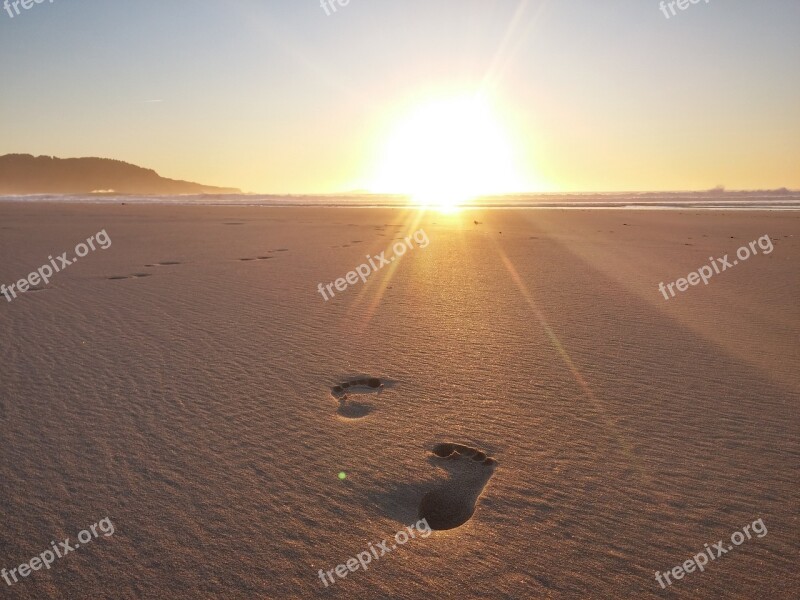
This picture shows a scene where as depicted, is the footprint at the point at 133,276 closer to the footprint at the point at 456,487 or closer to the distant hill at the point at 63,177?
the footprint at the point at 456,487

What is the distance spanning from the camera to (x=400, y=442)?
261cm

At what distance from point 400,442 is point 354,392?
0.76m

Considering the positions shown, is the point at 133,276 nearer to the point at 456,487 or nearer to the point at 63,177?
the point at 456,487

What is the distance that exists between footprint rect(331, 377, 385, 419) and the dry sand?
0.06 metres

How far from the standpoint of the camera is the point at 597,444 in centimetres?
255

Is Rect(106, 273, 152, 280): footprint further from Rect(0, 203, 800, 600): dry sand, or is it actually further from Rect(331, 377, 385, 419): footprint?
Rect(331, 377, 385, 419): footprint

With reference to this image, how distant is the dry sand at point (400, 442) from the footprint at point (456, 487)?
2cm

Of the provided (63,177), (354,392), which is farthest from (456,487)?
(63,177)

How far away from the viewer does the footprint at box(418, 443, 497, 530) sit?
2.09 m

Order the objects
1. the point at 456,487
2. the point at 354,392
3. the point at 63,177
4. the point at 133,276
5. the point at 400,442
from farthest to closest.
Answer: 1. the point at 63,177
2. the point at 133,276
3. the point at 354,392
4. the point at 400,442
5. the point at 456,487

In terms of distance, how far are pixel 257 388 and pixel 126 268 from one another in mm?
6009

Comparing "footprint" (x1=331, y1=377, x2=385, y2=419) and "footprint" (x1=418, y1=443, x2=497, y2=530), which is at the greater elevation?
"footprint" (x1=331, y1=377, x2=385, y2=419)

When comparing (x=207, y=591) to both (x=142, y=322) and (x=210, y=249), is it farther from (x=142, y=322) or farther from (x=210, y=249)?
(x=210, y=249)

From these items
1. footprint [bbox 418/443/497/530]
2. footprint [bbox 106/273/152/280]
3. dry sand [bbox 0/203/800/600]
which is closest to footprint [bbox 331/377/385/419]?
dry sand [bbox 0/203/800/600]
